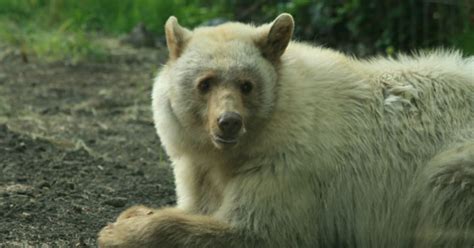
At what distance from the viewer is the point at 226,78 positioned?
576 cm

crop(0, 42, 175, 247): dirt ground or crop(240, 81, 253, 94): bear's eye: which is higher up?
crop(240, 81, 253, 94): bear's eye

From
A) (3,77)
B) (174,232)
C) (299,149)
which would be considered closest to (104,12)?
(3,77)

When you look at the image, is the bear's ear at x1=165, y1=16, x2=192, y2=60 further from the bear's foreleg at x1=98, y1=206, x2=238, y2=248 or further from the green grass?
the green grass

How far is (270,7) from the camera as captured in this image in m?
13.4

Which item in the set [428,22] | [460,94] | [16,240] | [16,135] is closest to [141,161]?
[16,135]

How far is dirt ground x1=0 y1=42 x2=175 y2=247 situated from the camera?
6.70 m

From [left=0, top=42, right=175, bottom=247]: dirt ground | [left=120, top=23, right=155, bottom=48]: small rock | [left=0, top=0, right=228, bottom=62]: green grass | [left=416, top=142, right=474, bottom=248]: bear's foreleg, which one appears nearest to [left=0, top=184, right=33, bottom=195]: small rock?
[left=0, top=42, right=175, bottom=247]: dirt ground

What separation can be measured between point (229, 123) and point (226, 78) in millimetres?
349

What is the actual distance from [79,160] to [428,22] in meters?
4.93

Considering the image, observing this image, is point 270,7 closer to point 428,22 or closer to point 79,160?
point 428,22

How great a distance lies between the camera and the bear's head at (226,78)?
5668 mm

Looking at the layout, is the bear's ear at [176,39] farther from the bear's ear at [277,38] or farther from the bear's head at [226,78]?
the bear's ear at [277,38]

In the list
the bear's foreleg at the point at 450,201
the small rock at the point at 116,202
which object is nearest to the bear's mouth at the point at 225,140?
the bear's foreleg at the point at 450,201

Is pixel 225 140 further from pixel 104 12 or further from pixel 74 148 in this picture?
pixel 104 12
